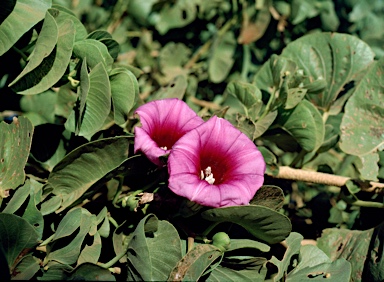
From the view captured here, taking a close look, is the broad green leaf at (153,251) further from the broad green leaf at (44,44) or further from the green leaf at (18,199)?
the broad green leaf at (44,44)

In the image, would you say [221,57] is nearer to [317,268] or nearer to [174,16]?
[174,16]

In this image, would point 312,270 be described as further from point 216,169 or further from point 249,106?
point 249,106

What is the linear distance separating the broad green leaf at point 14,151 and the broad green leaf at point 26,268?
15 cm

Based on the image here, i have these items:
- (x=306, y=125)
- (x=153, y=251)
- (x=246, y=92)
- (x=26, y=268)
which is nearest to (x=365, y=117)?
(x=306, y=125)

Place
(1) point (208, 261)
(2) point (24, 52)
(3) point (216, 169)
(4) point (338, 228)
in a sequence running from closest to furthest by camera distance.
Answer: (1) point (208, 261), (3) point (216, 169), (2) point (24, 52), (4) point (338, 228)

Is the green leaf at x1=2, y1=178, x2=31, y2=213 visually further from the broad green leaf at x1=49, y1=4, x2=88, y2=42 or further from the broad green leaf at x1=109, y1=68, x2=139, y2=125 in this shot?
the broad green leaf at x1=49, y1=4, x2=88, y2=42

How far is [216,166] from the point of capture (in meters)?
1.03

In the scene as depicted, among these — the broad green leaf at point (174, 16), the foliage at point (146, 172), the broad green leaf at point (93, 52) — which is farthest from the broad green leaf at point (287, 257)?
the broad green leaf at point (174, 16)

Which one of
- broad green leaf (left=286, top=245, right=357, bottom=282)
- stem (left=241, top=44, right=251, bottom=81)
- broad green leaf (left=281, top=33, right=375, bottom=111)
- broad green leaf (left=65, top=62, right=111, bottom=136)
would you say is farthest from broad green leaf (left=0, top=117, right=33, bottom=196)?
stem (left=241, top=44, right=251, bottom=81)

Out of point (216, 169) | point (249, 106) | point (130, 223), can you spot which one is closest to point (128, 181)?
point (130, 223)

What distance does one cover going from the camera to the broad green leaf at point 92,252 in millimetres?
941

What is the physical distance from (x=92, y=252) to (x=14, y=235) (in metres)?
0.16

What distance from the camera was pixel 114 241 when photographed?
998mm

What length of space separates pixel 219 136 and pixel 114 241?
0.30 m
